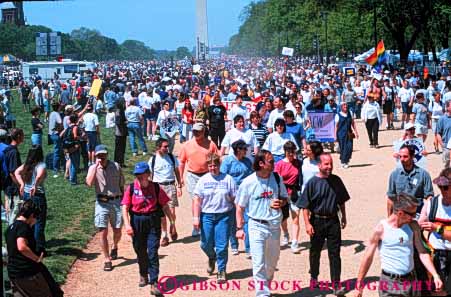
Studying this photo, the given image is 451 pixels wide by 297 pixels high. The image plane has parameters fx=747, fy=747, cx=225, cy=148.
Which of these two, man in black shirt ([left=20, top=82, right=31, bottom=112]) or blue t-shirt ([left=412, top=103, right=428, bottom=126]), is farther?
man in black shirt ([left=20, top=82, right=31, bottom=112])

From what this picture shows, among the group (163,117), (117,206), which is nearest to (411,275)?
(117,206)

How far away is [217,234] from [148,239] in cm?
87

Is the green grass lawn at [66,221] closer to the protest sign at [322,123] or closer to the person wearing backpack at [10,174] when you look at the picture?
the person wearing backpack at [10,174]

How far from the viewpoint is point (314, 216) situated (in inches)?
328

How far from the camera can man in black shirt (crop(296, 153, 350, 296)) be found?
823 centimetres

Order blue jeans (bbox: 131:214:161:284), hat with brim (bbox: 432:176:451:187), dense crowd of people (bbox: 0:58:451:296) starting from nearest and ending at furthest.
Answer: dense crowd of people (bbox: 0:58:451:296) → hat with brim (bbox: 432:176:451:187) → blue jeans (bbox: 131:214:161:284)

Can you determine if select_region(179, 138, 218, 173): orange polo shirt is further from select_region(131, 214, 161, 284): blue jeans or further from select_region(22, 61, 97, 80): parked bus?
select_region(22, 61, 97, 80): parked bus

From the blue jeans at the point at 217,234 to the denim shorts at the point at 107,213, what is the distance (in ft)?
4.60

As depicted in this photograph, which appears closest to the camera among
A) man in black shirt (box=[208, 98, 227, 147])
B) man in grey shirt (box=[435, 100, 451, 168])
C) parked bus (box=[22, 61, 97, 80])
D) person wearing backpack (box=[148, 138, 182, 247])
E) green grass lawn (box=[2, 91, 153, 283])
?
green grass lawn (box=[2, 91, 153, 283])

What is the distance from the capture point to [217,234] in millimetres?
9102

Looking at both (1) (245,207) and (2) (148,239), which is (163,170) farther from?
(1) (245,207)

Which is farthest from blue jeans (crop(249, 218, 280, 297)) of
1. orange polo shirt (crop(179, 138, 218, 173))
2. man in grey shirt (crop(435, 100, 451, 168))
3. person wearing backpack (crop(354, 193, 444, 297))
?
man in grey shirt (crop(435, 100, 451, 168))

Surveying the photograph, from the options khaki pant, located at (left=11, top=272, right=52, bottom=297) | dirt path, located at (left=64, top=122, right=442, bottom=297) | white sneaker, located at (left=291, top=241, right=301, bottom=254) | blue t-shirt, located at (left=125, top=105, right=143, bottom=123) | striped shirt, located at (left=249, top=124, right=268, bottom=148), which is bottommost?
dirt path, located at (left=64, top=122, right=442, bottom=297)

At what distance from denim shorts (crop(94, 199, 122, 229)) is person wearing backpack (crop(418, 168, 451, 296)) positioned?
14.6 ft
